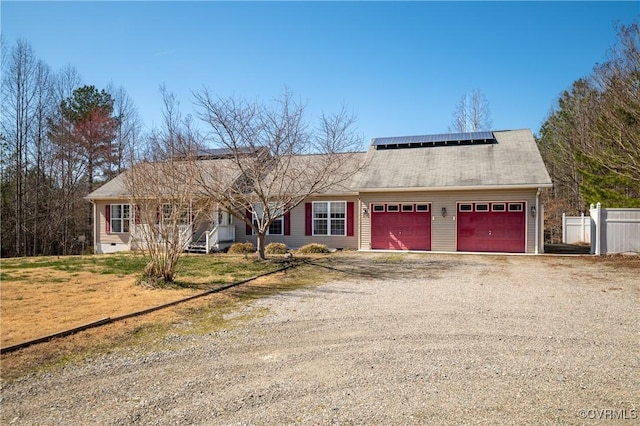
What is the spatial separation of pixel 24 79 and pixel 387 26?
72.8 ft

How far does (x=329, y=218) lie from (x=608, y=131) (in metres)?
11.1

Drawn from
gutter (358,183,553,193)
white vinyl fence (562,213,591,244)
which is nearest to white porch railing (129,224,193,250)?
gutter (358,183,553,193)

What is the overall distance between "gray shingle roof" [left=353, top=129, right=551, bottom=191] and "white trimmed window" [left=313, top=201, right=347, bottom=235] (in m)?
1.36

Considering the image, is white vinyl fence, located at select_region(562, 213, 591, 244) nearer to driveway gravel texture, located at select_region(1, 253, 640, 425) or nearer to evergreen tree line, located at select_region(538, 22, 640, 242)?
evergreen tree line, located at select_region(538, 22, 640, 242)

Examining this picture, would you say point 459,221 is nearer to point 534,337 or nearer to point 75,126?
point 534,337

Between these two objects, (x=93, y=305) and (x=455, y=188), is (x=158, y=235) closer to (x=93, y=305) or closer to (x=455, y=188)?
(x=93, y=305)

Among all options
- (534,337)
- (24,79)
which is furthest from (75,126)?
(534,337)

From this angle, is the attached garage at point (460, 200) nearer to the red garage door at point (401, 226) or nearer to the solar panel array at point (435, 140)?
the red garage door at point (401, 226)

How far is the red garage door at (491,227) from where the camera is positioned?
49.1ft

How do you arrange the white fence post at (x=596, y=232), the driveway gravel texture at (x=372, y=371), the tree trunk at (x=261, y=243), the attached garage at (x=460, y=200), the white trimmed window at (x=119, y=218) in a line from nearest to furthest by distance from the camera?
the driveway gravel texture at (x=372, y=371) < the tree trunk at (x=261, y=243) < the white fence post at (x=596, y=232) < the attached garage at (x=460, y=200) < the white trimmed window at (x=119, y=218)

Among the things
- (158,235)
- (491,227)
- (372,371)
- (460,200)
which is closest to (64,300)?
(158,235)

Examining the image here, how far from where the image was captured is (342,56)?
1184 cm

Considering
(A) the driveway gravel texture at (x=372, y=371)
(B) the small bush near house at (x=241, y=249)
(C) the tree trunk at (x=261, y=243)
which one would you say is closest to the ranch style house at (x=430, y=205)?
(B) the small bush near house at (x=241, y=249)

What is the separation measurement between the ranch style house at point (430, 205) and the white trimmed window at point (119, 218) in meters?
0.18
